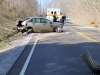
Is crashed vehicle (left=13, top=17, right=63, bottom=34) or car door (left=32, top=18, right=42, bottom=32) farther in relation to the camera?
car door (left=32, top=18, right=42, bottom=32)

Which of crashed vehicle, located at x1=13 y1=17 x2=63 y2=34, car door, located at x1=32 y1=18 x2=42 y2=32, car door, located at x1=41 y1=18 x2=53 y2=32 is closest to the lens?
crashed vehicle, located at x1=13 y1=17 x2=63 y2=34

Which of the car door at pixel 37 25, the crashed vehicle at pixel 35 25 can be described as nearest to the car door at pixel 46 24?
the crashed vehicle at pixel 35 25

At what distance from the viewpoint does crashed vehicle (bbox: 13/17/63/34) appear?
1001 inches

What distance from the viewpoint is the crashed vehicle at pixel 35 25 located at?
25.4 meters

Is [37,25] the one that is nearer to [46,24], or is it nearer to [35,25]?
[35,25]

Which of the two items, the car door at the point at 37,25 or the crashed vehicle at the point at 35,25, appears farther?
the car door at the point at 37,25

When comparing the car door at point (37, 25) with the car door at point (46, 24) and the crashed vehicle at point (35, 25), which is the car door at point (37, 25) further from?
the car door at point (46, 24)

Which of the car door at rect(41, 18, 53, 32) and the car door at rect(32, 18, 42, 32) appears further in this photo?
the car door at rect(41, 18, 53, 32)

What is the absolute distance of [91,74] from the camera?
8312 mm

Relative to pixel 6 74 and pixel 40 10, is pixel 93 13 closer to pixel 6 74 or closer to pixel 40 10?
pixel 6 74

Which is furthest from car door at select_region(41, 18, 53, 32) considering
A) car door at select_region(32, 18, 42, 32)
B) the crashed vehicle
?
car door at select_region(32, 18, 42, 32)

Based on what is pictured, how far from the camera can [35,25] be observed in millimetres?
25656

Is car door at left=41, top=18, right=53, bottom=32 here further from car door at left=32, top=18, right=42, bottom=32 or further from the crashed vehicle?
car door at left=32, top=18, right=42, bottom=32

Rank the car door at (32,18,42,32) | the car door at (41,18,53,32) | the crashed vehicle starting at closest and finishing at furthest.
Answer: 1. the crashed vehicle
2. the car door at (32,18,42,32)
3. the car door at (41,18,53,32)
